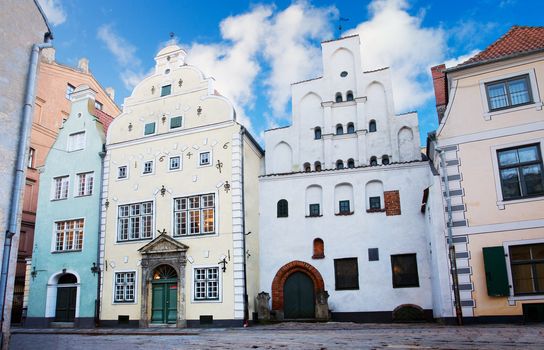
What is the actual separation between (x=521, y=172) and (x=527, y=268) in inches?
126

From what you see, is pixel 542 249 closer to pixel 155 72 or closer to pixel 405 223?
pixel 405 223

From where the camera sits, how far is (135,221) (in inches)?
949

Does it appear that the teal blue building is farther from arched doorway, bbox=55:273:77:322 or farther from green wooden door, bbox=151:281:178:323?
green wooden door, bbox=151:281:178:323

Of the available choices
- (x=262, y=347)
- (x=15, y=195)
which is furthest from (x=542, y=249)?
(x=15, y=195)

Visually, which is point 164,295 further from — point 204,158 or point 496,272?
point 496,272

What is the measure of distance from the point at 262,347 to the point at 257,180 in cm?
1309

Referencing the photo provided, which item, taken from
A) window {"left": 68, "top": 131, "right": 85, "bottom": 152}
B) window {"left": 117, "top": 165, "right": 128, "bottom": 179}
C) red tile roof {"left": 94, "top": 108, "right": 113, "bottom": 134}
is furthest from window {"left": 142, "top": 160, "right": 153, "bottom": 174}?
window {"left": 68, "top": 131, "right": 85, "bottom": 152}

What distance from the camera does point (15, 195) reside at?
34.2 ft

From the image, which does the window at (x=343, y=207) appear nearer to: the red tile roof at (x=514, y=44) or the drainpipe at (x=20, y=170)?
the red tile roof at (x=514, y=44)

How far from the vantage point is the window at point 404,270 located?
20.7 meters

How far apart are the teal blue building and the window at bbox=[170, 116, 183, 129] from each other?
177 inches

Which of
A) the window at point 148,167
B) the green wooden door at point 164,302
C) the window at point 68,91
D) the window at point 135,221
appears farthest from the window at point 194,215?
the window at point 68,91

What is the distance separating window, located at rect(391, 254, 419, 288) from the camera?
20734 millimetres

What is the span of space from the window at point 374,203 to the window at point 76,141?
16242mm
